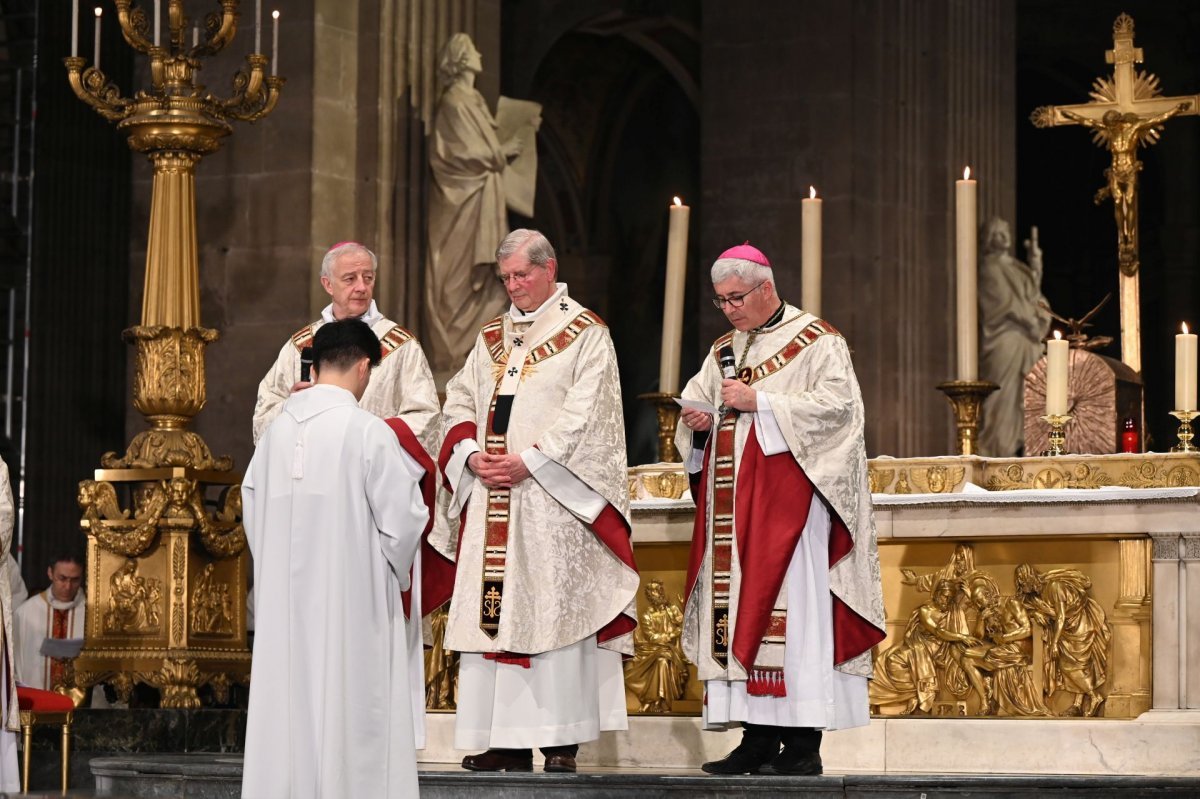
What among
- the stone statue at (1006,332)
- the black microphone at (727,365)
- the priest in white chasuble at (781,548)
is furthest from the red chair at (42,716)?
the stone statue at (1006,332)

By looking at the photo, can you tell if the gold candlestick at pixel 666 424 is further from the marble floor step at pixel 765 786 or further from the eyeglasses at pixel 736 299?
the marble floor step at pixel 765 786

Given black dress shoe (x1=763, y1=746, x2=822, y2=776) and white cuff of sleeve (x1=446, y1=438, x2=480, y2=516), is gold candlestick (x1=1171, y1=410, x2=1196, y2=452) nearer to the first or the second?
black dress shoe (x1=763, y1=746, x2=822, y2=776)

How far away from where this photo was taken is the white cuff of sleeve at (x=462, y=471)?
737 centimetres

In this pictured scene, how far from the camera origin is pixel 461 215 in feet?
39.8

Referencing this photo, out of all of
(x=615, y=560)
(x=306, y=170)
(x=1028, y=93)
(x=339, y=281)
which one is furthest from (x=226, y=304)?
(x=1028, y=93)

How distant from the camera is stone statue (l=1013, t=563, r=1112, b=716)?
783 centimetres

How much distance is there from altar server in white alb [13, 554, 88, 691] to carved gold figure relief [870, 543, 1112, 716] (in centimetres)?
538

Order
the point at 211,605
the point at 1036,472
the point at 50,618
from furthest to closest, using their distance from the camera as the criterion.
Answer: the point at 50,618 < the point at 211,605 < the point at 1036,472

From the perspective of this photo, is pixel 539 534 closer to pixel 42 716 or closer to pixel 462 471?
pixel 462 471

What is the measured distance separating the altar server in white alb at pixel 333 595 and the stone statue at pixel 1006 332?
31.4 feet

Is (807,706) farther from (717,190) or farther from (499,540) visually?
(717,190)

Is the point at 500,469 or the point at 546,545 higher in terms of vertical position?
the point at 500,469

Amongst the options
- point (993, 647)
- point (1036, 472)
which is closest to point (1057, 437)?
point (1036, 472)

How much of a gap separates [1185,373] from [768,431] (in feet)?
5.76
